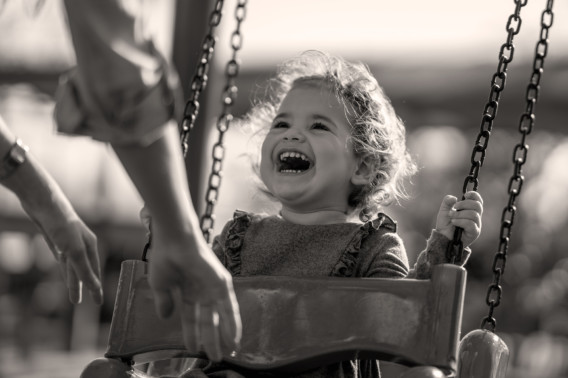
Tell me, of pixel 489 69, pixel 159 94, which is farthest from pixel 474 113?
pixel 159 94

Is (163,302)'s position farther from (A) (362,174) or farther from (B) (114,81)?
(A) (362,174)

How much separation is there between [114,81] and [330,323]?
0.90 meters

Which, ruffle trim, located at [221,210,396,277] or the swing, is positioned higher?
ruffle trim, located at [221,210,396,277]

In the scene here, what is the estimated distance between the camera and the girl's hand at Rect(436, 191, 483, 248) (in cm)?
205

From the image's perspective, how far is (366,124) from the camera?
2.48 m

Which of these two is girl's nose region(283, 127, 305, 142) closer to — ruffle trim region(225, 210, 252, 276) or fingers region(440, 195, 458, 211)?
ruffle trim region(225, 210, 252, 276)

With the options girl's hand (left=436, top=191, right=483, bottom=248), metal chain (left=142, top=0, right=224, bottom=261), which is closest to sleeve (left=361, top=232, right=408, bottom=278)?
girl's hand (left=436, top=191, right=483, bottom=248)

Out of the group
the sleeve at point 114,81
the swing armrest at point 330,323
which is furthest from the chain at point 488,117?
the sleeve at point 114,81

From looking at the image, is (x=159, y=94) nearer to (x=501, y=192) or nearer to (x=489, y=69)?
(x=489, y=69)

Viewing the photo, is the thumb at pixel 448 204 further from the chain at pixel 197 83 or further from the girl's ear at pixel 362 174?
the chain at pixel 197 83

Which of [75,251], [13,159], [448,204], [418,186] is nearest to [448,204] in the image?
[448,204]

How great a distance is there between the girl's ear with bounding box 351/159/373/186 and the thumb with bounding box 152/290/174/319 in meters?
1.13

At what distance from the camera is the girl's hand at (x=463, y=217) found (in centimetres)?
205

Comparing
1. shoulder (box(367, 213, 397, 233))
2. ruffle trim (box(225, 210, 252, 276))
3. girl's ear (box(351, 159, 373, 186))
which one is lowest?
ruffle trim (box(225, 210, 252, 276))
